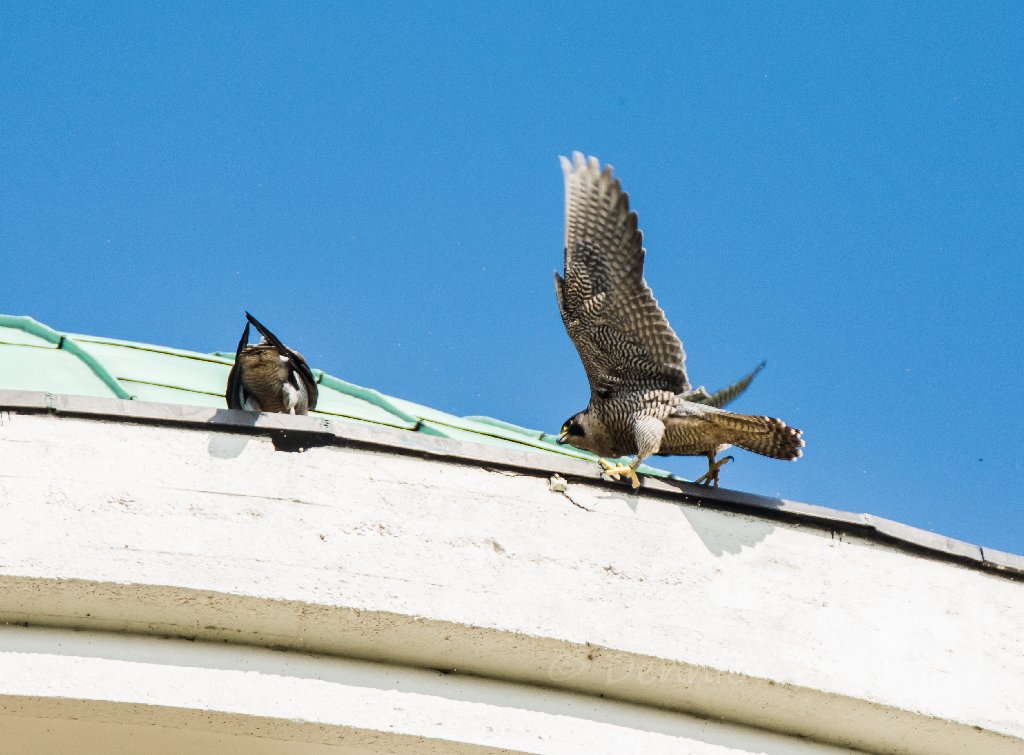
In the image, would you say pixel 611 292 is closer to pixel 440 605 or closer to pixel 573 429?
pixel 573 429

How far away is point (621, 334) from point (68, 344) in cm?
371

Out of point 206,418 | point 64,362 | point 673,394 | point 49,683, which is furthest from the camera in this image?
point 64,362

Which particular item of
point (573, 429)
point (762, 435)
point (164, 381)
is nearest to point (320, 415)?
point (164, 381)

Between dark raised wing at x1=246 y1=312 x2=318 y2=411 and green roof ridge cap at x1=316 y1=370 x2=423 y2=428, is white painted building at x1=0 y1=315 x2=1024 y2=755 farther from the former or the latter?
green roof ridge cap at x1=316 y1=370 x2=423 y2=428

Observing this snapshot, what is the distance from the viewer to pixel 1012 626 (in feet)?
19.3

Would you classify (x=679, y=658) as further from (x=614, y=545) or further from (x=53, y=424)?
(x=53, y=424)

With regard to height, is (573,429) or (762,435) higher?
(573,429)

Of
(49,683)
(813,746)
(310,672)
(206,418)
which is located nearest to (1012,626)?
(813,746)

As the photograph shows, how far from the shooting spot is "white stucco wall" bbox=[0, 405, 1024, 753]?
515cm

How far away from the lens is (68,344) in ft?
32.9

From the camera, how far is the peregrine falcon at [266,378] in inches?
304

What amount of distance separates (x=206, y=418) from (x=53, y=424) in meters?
0.54

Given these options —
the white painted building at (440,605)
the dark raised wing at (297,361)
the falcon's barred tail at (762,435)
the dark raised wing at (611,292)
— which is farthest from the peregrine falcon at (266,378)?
the falcon's barred tail at (762,435)

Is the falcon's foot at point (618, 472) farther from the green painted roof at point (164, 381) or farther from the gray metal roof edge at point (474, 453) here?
the green painted roof at point (164, 381)
